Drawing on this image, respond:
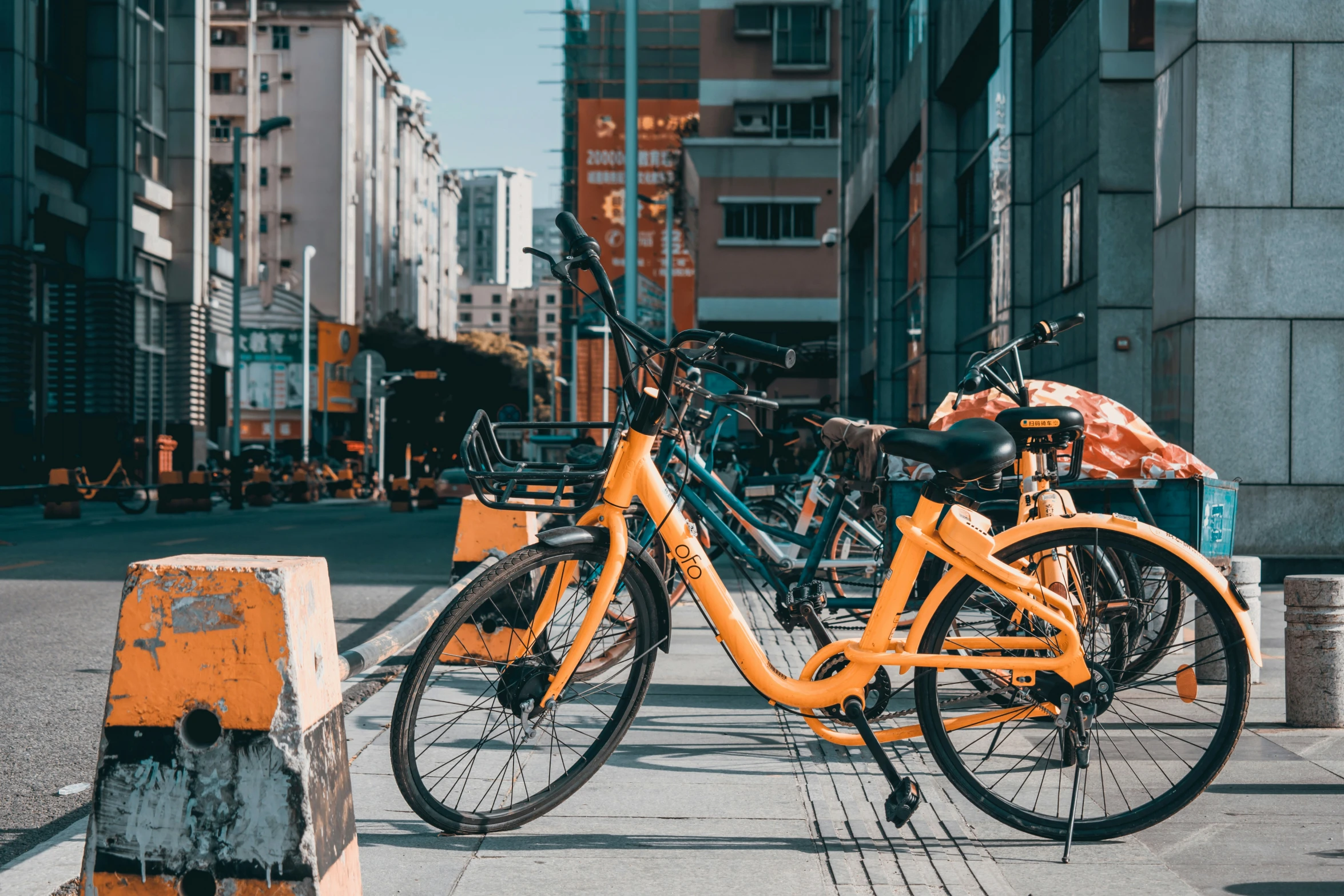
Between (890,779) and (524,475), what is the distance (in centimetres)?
129

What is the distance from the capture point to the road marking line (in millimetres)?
11982

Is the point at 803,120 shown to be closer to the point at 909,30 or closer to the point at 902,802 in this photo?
the point at 909,30

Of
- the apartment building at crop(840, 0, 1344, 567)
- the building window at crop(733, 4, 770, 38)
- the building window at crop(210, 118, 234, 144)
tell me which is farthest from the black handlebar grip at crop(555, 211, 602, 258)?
the building window at crop(210, 118, 234, 144)

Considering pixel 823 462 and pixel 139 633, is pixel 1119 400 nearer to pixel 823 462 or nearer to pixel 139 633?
pixel 823 462

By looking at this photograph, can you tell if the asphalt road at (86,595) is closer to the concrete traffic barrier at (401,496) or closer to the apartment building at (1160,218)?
the concrete traffic barrier at (401,496)

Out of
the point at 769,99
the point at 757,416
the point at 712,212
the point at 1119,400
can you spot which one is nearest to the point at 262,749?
the point at 757,416

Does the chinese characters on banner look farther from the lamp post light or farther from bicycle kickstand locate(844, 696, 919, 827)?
bicycle kickstand locate(844, 696, 919, 827)

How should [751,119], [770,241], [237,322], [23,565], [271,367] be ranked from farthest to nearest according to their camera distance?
1. [271,367]
2. [751,119]
3. [770,241]
4. [237,322]
5. [23,565]

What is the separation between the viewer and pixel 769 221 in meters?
52.7

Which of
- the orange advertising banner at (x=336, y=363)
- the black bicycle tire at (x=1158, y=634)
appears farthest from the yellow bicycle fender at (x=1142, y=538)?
the orange advertising banner at (x=336, y=363)

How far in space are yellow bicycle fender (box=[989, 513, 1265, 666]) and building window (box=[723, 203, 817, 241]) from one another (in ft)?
162

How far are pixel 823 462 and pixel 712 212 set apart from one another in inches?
1794

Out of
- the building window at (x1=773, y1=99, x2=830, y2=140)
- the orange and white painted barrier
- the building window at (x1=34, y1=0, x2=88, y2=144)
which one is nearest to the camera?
the orange and white painted barrier

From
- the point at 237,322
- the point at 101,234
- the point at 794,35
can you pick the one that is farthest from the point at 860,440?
the point at 794,35
